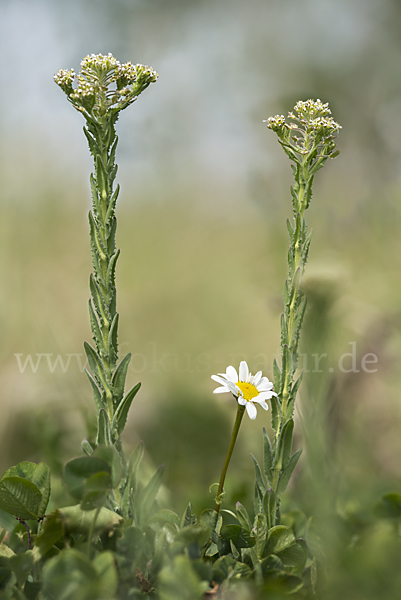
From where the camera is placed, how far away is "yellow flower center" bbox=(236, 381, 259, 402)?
10.7 inches

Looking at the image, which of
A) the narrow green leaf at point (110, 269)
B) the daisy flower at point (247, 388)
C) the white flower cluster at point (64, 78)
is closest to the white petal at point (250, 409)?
the daisy flower at point (247, 388)

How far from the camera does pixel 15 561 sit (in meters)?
0.22

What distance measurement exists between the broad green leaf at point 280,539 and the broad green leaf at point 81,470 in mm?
113

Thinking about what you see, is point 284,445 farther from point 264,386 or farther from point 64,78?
point 64,78

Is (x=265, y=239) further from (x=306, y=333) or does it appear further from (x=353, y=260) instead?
(x=306, y=333)

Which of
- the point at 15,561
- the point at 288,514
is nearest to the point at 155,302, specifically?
the point at 288,514

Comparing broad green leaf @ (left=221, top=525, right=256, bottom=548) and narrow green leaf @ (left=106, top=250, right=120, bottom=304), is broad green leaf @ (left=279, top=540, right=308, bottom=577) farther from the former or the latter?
narrow green leaf @ (left=106, top=250, right=120, bottom=304)

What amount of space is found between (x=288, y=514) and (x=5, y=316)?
68 cm

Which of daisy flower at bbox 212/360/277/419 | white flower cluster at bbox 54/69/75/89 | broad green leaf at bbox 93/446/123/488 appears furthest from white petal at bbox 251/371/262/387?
white flower cluster at bbox 54/69/75/89

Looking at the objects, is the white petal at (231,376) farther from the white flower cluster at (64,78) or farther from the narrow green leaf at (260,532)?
the white flower cluster at (64,78)

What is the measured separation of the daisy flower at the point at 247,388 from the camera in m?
0.26

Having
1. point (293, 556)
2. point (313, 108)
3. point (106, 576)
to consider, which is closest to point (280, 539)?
point (293, 556)

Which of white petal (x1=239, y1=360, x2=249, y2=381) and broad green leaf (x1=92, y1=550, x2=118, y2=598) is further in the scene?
white petal (x1=239, y1=360, x2=249, y2=381)

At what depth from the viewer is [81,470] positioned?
0.21 meters
